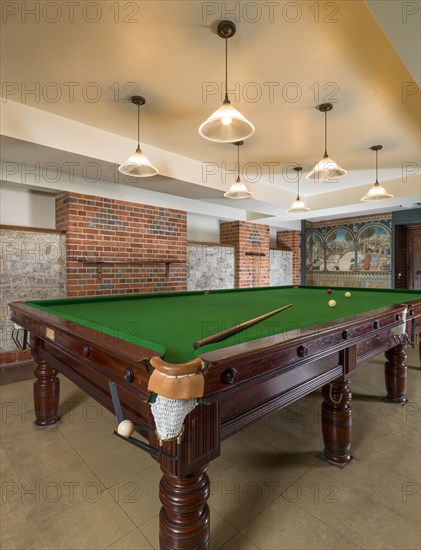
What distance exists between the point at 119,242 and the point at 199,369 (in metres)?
3.59

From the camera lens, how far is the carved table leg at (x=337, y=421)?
171 centimetres

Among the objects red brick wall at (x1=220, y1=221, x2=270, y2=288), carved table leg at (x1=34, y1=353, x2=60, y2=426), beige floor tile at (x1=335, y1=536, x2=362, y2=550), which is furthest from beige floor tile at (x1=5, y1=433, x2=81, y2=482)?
red brick wall at (x1=220, y1=221, x2=270, y2=288)

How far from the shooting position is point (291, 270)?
8008 millimetres

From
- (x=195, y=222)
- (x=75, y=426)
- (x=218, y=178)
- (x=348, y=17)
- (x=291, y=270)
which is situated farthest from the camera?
(x=291, y=270)

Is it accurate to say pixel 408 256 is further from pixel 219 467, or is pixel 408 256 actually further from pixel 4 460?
pixel 4 460

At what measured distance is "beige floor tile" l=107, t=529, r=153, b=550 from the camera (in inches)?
49.2

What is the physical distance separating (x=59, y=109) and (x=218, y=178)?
83.5 inches

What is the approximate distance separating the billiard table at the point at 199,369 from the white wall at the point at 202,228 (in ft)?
13.0

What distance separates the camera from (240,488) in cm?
159

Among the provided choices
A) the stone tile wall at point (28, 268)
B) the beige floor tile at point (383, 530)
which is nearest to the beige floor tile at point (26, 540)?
the beige floor tile at point (383, 530)

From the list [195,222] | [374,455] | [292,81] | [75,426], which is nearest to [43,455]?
[75,426]

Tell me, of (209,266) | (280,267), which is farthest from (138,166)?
(280,267)

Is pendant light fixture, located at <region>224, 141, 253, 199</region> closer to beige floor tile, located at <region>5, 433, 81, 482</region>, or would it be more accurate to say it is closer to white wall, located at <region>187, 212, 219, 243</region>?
white wall, located at <region>187, 212, 219, 243</region>

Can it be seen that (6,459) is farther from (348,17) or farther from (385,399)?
(348,17)
